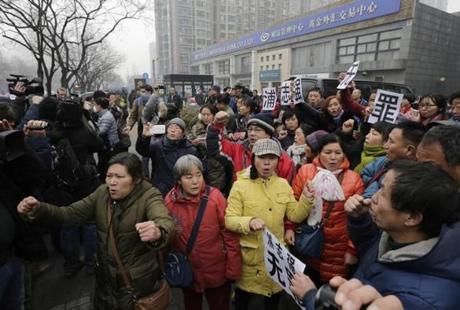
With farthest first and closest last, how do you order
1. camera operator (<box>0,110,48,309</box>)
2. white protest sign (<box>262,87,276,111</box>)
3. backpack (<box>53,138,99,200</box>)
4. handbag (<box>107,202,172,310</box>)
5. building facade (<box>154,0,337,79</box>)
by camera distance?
Result: building facade (<box>154,0,337,79</box>)
white protest sign (<box>262,87,276,111</box>)
backpack (<box>53,138,99,200</box>)
handbag (<box>107,202,172,310</box>)
camera operator (<box>0,110,48,309</box>)

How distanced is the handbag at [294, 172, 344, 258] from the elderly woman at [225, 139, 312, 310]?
0.13 meters

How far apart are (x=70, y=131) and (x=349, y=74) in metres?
3.98

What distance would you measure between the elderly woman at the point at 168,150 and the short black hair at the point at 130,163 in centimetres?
121

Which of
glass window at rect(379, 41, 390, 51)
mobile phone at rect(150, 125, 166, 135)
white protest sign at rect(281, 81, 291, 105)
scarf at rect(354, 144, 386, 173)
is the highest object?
glass window at rect(379, 41, 390, 51)

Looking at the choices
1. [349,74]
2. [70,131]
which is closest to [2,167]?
[70,131]

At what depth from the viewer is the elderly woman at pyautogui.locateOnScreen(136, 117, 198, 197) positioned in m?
3.48

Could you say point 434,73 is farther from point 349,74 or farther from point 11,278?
point 11,278

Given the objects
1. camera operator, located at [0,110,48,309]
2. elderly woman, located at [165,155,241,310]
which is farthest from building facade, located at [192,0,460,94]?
camera operator, located at [0,110,48,309]

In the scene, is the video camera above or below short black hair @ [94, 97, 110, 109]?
above

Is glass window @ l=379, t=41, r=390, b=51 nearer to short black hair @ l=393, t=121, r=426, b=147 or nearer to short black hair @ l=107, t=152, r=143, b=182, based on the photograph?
short black hair @ l=393, t=121, r=426, b=147

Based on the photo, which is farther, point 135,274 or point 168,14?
point 168,14

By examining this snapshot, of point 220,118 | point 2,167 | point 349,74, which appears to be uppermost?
point 349,74

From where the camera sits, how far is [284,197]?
2.43 metres

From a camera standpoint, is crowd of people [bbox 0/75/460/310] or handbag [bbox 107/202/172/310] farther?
handbag [bbox 107/202/172/310]
